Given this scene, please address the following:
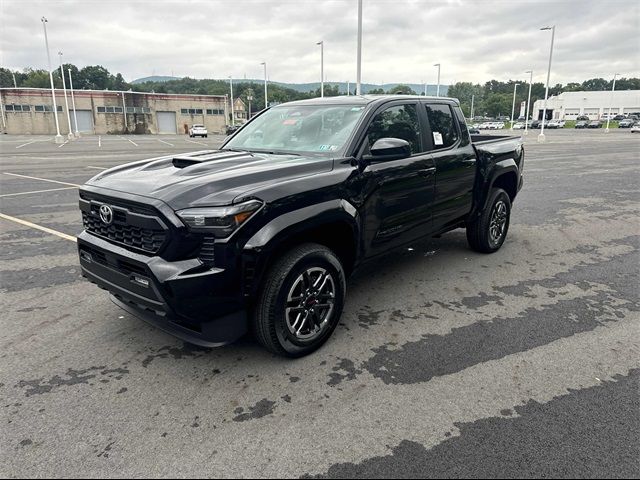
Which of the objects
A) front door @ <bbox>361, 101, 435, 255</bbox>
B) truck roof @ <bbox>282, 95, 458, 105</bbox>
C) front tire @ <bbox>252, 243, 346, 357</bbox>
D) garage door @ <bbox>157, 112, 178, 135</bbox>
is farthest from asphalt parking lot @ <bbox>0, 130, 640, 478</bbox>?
garage door @ <bbox>157, 112, 178, 135</bbox>

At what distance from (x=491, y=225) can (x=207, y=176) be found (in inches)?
157

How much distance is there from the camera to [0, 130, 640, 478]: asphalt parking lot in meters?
2.43

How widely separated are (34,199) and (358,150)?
8.44 m

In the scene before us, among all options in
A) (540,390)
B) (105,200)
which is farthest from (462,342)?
(105,200)

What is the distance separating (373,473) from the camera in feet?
7.64

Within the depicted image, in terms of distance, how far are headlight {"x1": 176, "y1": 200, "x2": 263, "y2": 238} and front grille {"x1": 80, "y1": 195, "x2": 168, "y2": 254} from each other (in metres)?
0.17

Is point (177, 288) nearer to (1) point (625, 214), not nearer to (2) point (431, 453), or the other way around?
(2) point (431, 453)

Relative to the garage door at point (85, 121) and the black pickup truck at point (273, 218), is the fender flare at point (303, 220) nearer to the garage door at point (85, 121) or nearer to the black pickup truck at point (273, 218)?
the black pickup truck at point (273, 218)

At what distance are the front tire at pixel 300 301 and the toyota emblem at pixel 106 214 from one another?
1.18 meters

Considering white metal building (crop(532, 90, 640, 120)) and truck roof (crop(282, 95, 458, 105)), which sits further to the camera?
white metal building (crop(532, 90, 640, 120))

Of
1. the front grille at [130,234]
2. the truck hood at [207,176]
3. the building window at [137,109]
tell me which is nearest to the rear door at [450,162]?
the truck hood at [207,176]

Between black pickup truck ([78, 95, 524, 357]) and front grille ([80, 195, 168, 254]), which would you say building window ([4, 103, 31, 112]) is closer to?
black pickup truck ([78, 95, 524, 357])

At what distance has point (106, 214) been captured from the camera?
327 cm

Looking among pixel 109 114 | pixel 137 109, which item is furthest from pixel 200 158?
pixel 137 109
